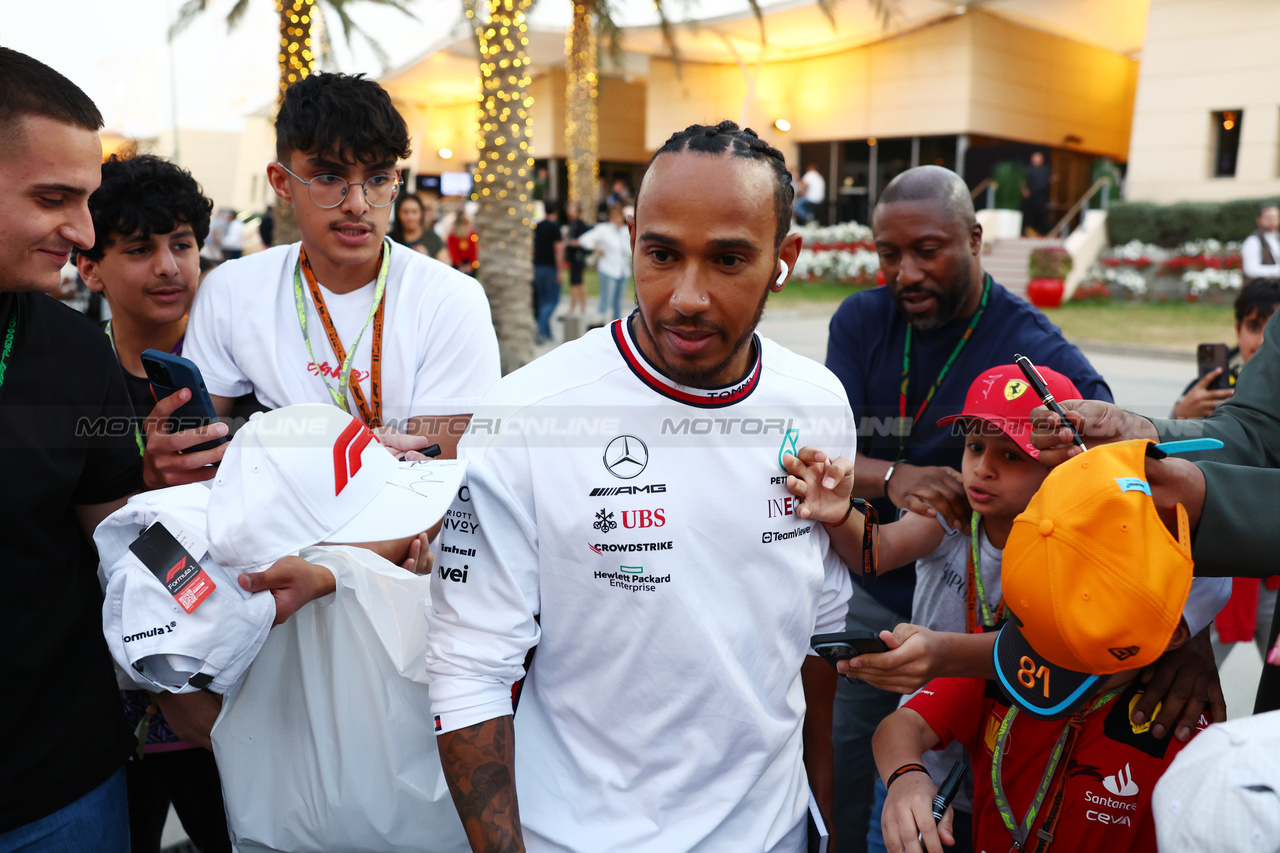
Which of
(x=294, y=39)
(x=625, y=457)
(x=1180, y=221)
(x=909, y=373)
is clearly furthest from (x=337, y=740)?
(x=1180, y=221)

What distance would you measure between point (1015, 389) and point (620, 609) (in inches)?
53.5

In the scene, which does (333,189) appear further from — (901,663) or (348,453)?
(901,663)

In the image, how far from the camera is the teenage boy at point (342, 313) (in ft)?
9.11

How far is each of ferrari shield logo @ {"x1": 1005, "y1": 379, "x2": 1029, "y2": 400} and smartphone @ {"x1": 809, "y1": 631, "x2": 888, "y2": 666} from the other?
33.6 inches

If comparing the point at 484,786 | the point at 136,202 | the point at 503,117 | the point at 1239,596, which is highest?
the point at 503,117

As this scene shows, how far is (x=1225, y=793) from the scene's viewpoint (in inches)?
48.0

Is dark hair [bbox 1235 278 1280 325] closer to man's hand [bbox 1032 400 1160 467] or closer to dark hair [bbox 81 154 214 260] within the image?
man's hand [bbox 1032 400 1160 467]

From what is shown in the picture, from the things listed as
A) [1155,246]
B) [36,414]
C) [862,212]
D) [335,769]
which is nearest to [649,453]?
[335,769]

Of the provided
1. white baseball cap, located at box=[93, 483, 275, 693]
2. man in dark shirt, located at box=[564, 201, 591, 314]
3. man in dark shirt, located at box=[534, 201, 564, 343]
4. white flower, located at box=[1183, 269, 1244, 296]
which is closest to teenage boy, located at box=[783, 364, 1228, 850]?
white baseball cap, located at box=[93, 483, 275, 693]

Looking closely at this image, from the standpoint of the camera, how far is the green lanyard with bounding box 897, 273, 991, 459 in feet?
10.6

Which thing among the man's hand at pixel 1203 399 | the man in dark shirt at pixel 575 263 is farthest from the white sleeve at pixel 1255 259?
the man's hand at pixel 1203 399

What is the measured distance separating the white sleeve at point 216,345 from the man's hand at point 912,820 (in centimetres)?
226

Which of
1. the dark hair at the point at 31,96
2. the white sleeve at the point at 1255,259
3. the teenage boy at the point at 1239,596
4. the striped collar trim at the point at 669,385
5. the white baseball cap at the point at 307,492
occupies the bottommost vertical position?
the teenage boy at the point at 1239,596

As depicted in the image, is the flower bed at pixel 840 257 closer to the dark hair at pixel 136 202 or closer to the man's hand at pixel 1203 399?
the man's hand at pixel 1203 399
